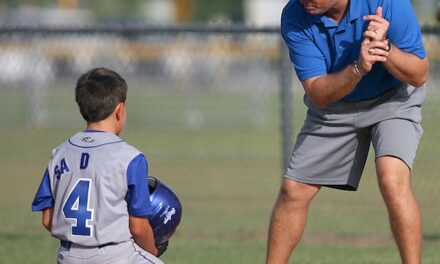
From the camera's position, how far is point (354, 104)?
612cm

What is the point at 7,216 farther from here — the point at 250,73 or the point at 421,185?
the point at 250,73

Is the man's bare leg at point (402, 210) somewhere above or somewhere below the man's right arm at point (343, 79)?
below

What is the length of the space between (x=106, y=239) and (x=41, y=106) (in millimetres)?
14672

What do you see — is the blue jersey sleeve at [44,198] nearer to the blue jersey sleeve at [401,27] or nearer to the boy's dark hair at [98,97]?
the boy's dark hair at [98,97]

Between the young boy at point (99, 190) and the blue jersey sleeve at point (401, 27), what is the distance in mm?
1560

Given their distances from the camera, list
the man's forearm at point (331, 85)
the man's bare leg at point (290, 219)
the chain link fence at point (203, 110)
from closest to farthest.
Answer: 1. the man's forearm at point (331, 85)
2. the man's bare leg at point (290, 219)
3. the chain link fence at point (203, 110)

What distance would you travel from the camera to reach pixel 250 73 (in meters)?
21.9

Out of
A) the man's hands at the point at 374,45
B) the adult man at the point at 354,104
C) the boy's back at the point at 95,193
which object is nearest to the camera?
the boy's back at the point at 95,193

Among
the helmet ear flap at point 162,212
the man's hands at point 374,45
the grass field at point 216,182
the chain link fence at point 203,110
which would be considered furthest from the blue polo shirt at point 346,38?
the chain link fence at point 203,110

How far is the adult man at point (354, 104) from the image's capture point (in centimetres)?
576

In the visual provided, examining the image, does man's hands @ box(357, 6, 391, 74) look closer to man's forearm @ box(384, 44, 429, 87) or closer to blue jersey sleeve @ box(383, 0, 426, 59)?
man's forearm @ box(384, 44, 429, 87)

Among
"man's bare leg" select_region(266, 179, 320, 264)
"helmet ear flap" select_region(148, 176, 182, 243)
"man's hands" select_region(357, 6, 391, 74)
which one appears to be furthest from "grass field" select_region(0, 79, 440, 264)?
"man's hands" select_region(357, 6, 391, 74)

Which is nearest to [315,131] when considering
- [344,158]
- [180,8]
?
[344,158]

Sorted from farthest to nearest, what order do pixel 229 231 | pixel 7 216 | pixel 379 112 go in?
1. pixel 7 216
2. pixel 229 231
3. pixel 379 112
